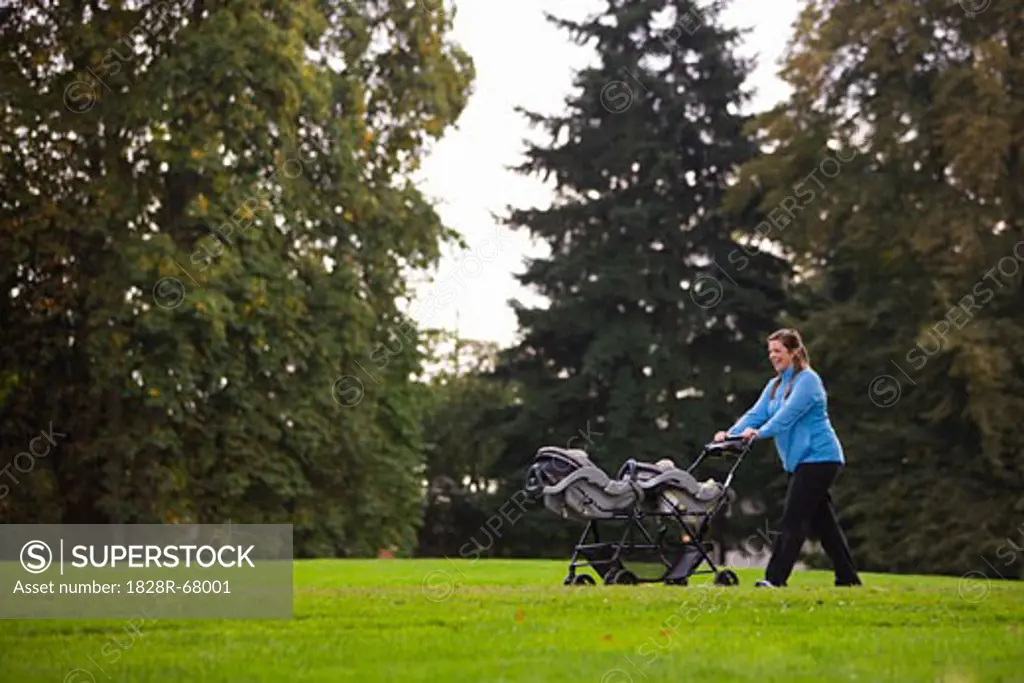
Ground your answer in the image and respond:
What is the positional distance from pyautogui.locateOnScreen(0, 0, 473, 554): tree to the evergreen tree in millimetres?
10864

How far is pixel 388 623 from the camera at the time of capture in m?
8.77

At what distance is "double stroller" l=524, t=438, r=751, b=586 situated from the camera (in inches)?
465

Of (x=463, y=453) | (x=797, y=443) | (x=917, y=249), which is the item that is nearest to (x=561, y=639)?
(x=797, y=443)

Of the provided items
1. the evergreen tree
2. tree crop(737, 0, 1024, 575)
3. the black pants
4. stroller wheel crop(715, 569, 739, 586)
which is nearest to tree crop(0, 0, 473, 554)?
tree crop(737, 0, 1024, 575)

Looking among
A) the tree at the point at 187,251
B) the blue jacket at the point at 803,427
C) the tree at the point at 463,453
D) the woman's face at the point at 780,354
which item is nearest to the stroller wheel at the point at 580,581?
the blue jacket at the point at 803,427

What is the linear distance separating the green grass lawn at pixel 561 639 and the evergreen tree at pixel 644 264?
992 inches

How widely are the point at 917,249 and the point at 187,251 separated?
1296 cm

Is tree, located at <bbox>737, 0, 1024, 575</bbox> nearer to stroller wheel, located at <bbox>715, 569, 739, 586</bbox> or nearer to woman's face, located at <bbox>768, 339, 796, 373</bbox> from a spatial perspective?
stroller wheel, located at <bbox>715, 569, 739, 586</bbox>

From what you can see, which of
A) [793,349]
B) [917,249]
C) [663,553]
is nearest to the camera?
[793,349]

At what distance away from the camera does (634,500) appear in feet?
39.4

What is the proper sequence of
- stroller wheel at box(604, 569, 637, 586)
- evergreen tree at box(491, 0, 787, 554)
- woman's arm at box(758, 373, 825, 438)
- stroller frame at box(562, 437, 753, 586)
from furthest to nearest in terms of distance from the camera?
evergreen tree at box(491, 0, 787, 554)
stroller wheel at box(604, 569, 637, 586)
stroller frame at box(562, 437, 753, 586)
woman's arm at box(758, 373, 825, 438)

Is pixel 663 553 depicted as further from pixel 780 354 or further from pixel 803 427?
pixel 780 354

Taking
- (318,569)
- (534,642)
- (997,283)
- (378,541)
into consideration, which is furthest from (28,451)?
(534,642)

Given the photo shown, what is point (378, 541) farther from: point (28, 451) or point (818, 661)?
point (818, 661)
